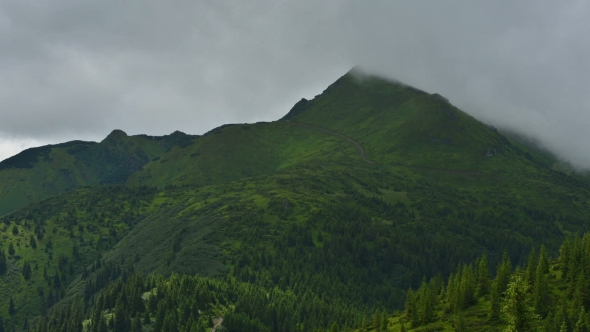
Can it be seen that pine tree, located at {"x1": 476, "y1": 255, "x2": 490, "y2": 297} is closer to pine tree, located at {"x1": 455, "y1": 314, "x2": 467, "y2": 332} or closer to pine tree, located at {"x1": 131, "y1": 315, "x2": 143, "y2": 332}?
pine tree, located at {"x1": 455, "y1": 314, "x2": 467, "y2": 332}

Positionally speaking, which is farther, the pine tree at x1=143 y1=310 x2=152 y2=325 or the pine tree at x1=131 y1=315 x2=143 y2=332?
the pine tree at x1=143 y1=310 x2=152 y2=325

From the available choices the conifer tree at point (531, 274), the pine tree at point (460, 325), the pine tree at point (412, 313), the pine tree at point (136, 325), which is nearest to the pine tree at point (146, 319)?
the pine tree at point (136, 325)

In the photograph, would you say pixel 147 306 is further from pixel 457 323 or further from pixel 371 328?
pixel 457 323

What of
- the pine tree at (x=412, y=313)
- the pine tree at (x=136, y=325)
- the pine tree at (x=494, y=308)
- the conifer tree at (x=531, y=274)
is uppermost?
the conifer tree at (x=531, y=274)

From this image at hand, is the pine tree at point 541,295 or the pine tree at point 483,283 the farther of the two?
the pine tree at point 483,283

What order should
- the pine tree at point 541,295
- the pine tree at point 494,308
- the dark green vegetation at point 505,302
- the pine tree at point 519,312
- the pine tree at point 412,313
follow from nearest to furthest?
1. the pine tree at point 519,312
2. the dark green vegetation at point 505,302
3. the pine tree at point 541,295
4. the pine tree at point 494,308
5. the pine tree at point 412,313

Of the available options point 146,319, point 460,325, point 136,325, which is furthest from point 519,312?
point 146,319

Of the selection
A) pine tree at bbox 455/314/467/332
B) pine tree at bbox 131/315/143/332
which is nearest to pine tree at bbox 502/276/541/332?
pine tree at bbox 455/314/467/332

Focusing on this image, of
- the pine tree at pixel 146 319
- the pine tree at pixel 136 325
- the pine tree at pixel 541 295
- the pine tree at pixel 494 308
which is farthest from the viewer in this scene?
the pine tree at pixel 146 319

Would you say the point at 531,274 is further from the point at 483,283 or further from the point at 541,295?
the point at 483,283

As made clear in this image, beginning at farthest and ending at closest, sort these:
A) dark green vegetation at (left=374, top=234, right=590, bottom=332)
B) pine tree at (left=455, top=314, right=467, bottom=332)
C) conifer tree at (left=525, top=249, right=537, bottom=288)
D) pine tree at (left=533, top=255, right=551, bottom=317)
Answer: conifer tree at (left=525, top=249, right=537, bottom=288) → pine tree at (left=455, top=314, right=467, bottom=332) → pine tree at (left=533, top=255, right=551, bottom=317) → dark green vegetation at (left=374, top=234, right=590, bottom=332)

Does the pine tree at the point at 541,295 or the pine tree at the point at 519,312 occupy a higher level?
the pine tree at the point at 519,312

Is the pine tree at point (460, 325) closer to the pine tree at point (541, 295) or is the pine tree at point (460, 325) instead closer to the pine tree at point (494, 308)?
the pine tree at point (494, 308)

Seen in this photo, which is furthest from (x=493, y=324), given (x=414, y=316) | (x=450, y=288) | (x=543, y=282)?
(x=450, y=288)
